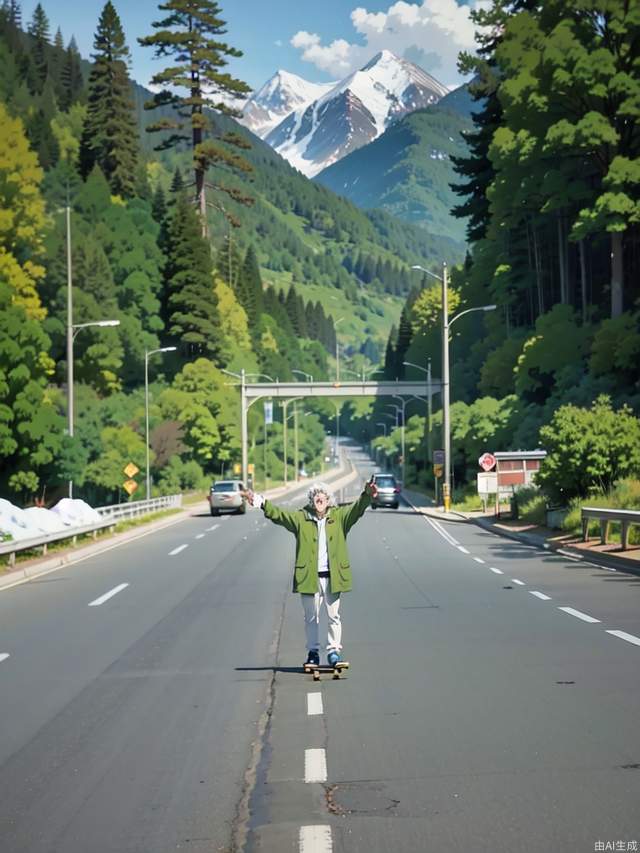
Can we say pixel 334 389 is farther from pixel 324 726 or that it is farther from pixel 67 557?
pixel 324 726

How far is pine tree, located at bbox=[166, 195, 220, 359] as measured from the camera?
110 meters

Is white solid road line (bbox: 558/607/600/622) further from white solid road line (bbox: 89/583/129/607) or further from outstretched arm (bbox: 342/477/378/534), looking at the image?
white solid road line (bbox: 89/583/129/607)

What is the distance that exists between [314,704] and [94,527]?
2966 cm

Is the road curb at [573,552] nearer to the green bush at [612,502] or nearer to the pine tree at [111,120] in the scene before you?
the green bush at [612,502]

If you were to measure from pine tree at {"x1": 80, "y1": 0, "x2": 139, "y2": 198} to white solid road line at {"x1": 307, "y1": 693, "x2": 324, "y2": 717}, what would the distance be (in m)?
116

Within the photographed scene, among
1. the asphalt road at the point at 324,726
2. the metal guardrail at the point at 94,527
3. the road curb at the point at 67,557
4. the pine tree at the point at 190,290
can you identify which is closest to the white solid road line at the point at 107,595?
the asphalt road at the point at 324,726

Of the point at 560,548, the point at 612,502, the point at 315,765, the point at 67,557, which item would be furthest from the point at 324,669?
the point at 612,502

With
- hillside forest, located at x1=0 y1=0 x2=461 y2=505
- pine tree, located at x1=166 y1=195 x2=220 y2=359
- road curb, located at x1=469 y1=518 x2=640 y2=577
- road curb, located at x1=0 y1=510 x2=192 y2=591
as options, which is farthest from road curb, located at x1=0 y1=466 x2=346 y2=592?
pine tree, located at x1=166 y1=195 x2=220 y2=359

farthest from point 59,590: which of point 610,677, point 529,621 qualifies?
point 610,677

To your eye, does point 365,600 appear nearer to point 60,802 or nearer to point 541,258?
point 60,802

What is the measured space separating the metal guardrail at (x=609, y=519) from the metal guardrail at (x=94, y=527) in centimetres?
1241

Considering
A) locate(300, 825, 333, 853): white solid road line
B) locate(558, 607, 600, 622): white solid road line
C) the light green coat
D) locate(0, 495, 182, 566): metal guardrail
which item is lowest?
locate(558, 607, 600, 622): white solid road line

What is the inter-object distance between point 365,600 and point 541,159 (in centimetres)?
4172

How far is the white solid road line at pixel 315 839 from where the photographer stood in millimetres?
6305
